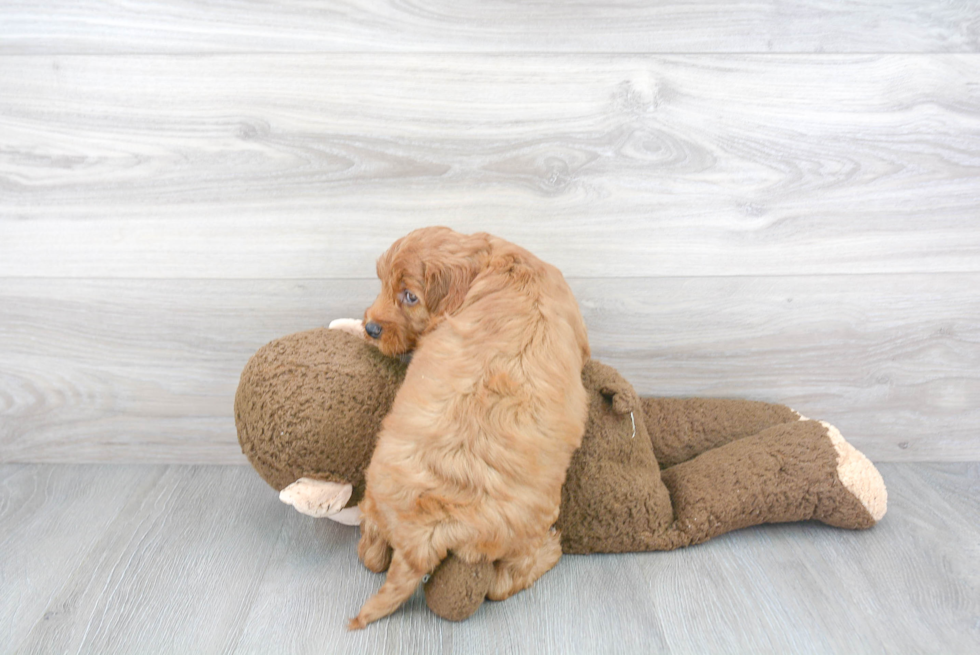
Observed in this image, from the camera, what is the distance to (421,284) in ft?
2.94

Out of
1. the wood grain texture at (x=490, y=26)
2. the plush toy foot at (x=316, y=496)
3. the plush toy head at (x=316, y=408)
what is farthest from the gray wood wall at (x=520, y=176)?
the plush toy foot at (x=316, y=496)

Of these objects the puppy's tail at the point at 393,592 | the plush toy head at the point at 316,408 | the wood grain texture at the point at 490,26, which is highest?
the wood grain texture at the point at 490,26

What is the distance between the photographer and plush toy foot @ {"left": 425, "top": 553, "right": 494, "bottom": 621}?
0.84 metres

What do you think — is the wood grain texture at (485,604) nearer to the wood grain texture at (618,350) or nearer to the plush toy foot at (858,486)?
the plush toy foot at (858,486)

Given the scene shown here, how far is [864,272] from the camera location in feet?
3.96

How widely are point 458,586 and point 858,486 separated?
662 millimetres

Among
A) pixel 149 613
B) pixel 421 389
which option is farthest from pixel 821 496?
pixel 149 613

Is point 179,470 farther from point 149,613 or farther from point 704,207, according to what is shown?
point 704,207

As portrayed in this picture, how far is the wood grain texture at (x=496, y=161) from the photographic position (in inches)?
44.3

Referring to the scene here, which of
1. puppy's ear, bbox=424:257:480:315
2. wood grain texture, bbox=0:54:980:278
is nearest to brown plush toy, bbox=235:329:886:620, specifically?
puppy's ear, bbox=424:257:480:315

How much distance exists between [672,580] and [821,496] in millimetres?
283

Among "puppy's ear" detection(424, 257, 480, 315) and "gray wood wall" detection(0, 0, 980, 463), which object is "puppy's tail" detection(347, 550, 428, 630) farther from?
"gray wood wall" detection(0, 0, 980, 463)

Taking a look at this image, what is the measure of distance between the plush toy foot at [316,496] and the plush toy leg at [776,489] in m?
0.49

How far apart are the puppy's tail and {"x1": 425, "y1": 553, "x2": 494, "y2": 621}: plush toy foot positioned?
0.09 ft
